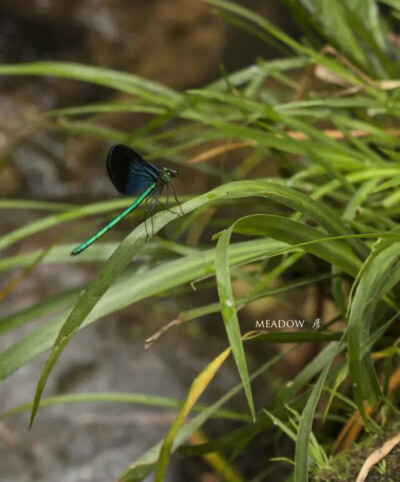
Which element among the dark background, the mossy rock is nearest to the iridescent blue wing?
the mossy rock

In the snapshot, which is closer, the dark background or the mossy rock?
the mossy rock

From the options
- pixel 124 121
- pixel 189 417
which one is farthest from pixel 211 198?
pixel 124 121

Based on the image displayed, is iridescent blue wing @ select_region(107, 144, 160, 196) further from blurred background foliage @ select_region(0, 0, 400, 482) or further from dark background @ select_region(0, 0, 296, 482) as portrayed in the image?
dark background @ select_region(0, 0, 296, 482)

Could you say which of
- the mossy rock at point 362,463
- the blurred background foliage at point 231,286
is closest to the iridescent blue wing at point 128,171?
the blurred background foliage at point 231,286

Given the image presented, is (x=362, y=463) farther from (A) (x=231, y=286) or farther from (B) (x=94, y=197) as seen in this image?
(B) (x=94, y=197)

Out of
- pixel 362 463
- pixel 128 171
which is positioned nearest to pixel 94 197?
pixel 128 171

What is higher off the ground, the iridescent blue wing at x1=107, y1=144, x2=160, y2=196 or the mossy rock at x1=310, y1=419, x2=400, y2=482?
the iridescent blue wing at x1=107, y1=144, x2=160, y2=196

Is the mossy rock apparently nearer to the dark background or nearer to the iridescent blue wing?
the iridescent blue wing
